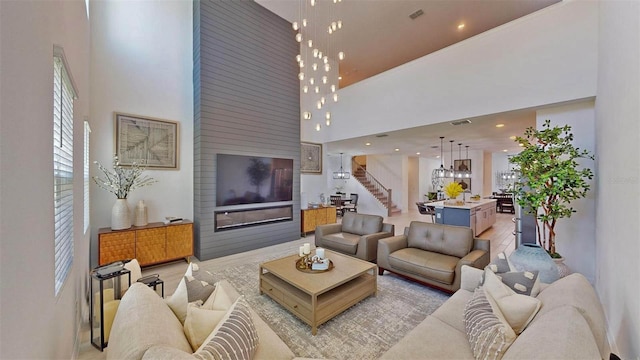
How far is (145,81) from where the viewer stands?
4.38m

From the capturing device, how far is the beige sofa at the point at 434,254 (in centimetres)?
298

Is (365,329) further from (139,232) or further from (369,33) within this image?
(369,33)

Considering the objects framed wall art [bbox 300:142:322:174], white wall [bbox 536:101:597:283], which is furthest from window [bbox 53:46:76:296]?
white wall [bbox 536:101:597:283]

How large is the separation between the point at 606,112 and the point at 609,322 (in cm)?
223

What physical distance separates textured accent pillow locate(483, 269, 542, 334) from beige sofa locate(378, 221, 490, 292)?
51.8 inches

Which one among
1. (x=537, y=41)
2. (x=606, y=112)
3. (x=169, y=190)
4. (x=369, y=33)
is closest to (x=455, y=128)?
(x=537, y=41)

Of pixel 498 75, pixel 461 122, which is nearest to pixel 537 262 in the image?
pixel 461 122

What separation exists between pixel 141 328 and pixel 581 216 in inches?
213

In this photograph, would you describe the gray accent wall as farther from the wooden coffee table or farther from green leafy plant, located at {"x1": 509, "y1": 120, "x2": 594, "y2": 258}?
green leafy plant, located at {"x1": 509, "y1": 120, "x2": 594, "y2": 258}

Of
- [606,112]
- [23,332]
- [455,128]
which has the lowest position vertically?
[23,332]

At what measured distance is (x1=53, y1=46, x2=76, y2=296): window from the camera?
5.05ft

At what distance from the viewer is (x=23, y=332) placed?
3.05 feet

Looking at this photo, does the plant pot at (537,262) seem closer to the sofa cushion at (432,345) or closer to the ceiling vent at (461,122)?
the sofa cushion at (432,345)

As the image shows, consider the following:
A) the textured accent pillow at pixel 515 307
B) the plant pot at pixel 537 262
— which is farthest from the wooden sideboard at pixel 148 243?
the plant pot at pixel 537 262
